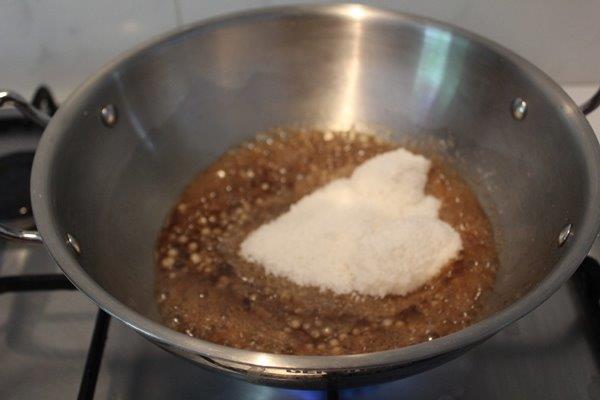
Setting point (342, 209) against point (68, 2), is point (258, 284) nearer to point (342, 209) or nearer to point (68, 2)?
point (342, 209)

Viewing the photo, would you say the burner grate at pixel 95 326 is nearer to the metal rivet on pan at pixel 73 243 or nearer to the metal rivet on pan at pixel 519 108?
the metal rivet on pan at pixel 73 243

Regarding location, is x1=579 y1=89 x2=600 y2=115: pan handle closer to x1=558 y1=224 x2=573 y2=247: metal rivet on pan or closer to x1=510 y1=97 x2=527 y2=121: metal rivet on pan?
x1=510 y1=97 x2=527 y2=121: metal rivet on pan

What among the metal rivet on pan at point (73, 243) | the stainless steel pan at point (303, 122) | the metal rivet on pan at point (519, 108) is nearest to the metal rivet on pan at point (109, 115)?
the stainless steel pan at point (303, 122)

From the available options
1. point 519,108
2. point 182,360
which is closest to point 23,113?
point 182,360

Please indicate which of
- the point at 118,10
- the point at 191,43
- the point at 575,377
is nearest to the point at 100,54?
the point at 118,10

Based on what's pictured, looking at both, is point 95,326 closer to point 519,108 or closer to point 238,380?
point 238,380

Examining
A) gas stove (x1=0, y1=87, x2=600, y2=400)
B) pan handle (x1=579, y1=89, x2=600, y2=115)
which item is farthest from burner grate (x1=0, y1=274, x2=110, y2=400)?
pan handle (x1=579, y1=89, x2=600, y2=115)
